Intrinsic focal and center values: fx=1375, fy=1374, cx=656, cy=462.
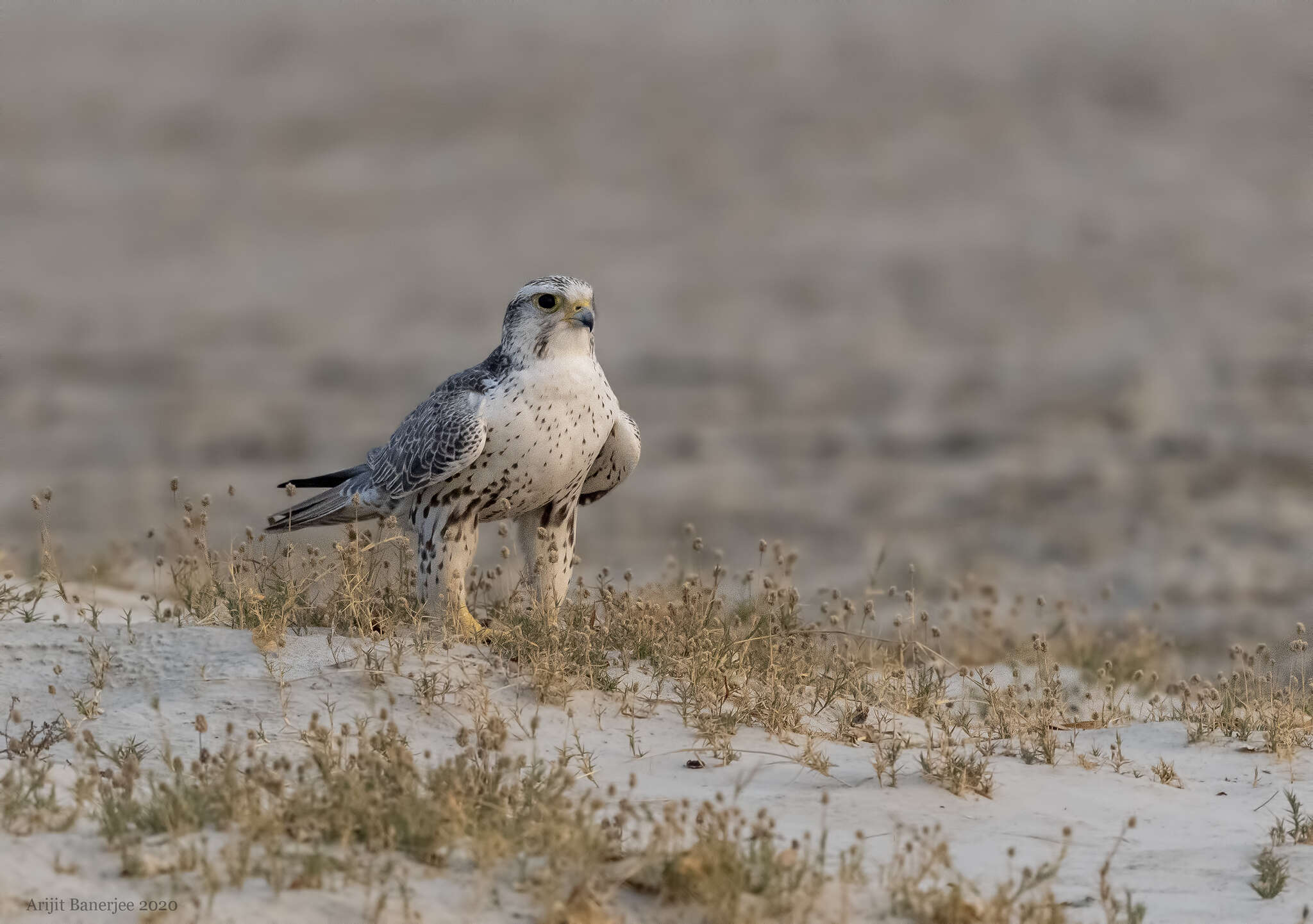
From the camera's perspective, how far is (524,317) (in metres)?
5.86

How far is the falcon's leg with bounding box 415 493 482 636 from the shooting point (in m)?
5.89

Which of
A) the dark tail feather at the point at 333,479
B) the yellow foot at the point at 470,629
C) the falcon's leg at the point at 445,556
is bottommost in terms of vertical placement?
the yellow foot at the point at 470,629

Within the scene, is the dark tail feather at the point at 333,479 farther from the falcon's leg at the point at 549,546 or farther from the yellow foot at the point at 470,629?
the yellow foot at the point at 470,629

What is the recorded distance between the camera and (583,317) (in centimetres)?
579

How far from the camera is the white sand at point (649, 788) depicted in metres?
3.46

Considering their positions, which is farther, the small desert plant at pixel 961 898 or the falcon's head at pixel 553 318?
the falcon's head at pixel 553 318

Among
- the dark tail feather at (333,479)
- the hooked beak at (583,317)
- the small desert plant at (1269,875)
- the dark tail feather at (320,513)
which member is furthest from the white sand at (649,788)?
the hooked beak at (583,317)

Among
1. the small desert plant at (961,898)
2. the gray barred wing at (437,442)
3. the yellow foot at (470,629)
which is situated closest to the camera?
the small desert plant at (961,898)

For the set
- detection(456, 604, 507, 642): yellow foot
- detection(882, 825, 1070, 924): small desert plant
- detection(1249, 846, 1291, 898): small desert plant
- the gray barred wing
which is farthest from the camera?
Answer: the gray barred wing

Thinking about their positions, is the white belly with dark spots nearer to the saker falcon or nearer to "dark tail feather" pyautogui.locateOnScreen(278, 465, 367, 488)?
the saker falcon

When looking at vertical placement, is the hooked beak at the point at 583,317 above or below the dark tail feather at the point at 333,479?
above

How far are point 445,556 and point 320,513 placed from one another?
38.1 inches

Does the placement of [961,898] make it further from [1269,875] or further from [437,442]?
[437,442]

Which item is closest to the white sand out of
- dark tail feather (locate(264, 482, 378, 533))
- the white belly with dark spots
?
the white belly with dark spots
